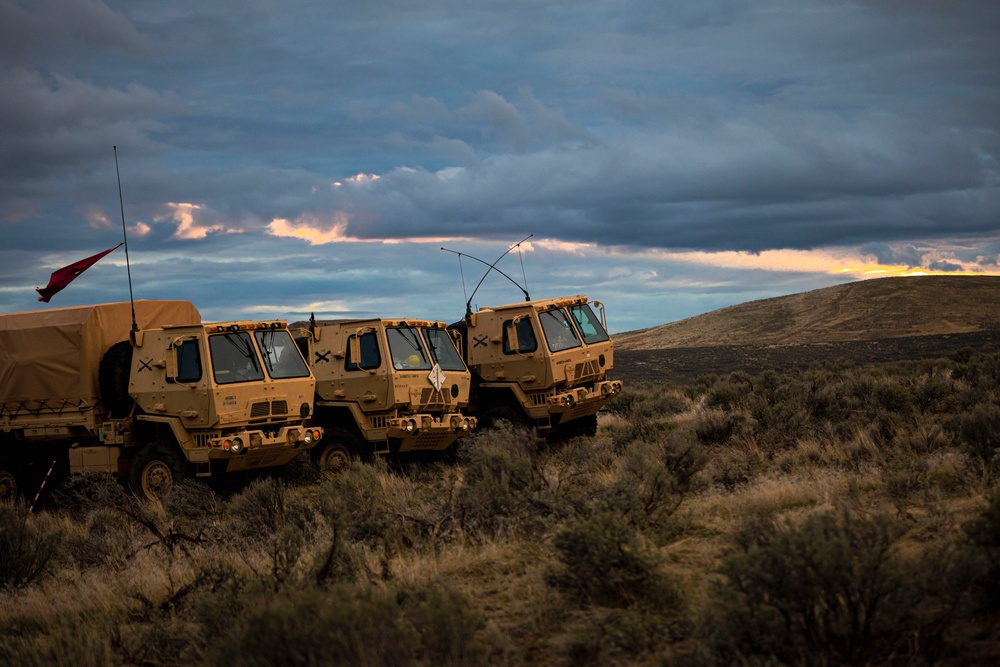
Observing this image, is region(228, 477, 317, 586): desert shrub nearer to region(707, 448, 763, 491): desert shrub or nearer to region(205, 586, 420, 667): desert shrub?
region(205, 586, 420, 667): desert shrub

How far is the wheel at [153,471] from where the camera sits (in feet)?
44.7

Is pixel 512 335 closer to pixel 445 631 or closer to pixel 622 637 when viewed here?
pixel 622 637

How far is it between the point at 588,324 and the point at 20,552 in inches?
452

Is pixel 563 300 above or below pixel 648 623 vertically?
above

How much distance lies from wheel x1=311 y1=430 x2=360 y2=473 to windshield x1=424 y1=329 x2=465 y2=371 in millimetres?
2083

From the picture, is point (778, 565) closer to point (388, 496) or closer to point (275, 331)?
point (388, 496)

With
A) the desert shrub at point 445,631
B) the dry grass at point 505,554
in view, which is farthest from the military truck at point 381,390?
the desert shrub at point 445,631

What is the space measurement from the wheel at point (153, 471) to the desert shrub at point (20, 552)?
12.4 ft

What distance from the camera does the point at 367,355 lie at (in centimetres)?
1588

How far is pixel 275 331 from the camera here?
47.7ft

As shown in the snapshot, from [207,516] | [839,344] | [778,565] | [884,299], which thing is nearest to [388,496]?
[207,516]

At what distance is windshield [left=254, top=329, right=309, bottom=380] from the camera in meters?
14.2

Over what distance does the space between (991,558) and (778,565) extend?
5.05 ft

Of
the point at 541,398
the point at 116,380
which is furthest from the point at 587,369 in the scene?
the point at 116,380
